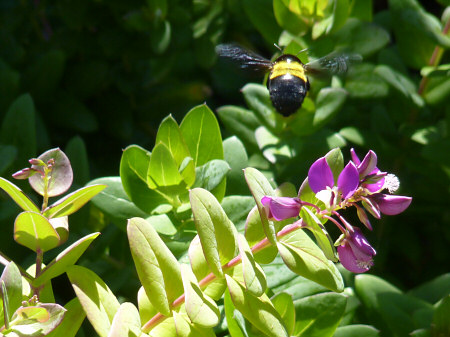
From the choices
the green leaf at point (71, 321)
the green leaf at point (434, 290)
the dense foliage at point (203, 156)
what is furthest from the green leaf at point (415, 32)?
the green leaf at point (71, 321)

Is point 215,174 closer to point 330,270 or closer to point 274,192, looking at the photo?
point 274,192

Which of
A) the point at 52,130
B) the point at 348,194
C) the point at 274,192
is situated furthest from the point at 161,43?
the point at 348,194

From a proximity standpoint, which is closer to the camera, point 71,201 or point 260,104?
point 71,201

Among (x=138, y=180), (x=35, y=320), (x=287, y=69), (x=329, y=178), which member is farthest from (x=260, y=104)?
(x=35, y=320)

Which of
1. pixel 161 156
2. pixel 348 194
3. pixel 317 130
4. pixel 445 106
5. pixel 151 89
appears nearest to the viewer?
pixel 348 194

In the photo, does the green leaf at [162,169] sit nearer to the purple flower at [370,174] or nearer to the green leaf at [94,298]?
the green leaf at [94,298]

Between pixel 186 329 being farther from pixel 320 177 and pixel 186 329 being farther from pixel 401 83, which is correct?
pixel 401 83
